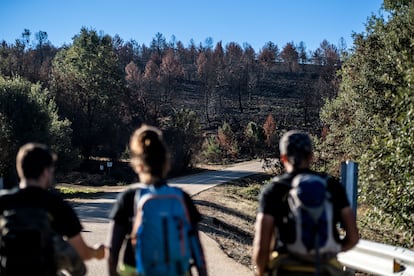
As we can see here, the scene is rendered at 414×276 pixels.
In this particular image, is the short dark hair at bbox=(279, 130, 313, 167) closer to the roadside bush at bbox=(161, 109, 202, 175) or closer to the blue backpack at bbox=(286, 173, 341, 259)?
the blue backpack at bbox=(286, 173, 341, 259)

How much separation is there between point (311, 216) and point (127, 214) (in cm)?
124

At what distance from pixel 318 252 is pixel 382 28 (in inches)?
664

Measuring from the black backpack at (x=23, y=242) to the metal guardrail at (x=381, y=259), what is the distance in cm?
391

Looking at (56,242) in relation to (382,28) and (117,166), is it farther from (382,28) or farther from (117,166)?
(117,166)

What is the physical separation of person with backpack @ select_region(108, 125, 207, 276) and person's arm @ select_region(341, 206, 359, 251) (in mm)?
1058

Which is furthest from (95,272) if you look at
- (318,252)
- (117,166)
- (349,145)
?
(117,166)

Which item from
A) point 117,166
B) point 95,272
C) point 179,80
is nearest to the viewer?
point 95,272

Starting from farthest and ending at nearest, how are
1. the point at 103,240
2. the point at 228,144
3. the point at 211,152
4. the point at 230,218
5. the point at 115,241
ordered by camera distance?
1. the point at 228,144
2. the point at 211,152
3. the point at 230,218
4. the point at 103,240
5. the point at 115,241

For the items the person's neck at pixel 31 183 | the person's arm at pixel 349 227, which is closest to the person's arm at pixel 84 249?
the person's neck at pixel 31 183

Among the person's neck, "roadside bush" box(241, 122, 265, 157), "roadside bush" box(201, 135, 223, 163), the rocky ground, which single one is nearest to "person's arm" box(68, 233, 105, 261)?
the person's neck

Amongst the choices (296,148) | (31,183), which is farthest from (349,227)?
(31,183)

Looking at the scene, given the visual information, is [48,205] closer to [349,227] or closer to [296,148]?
[296,148]

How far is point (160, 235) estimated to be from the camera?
321 cm

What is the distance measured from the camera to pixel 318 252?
3.38 metres
